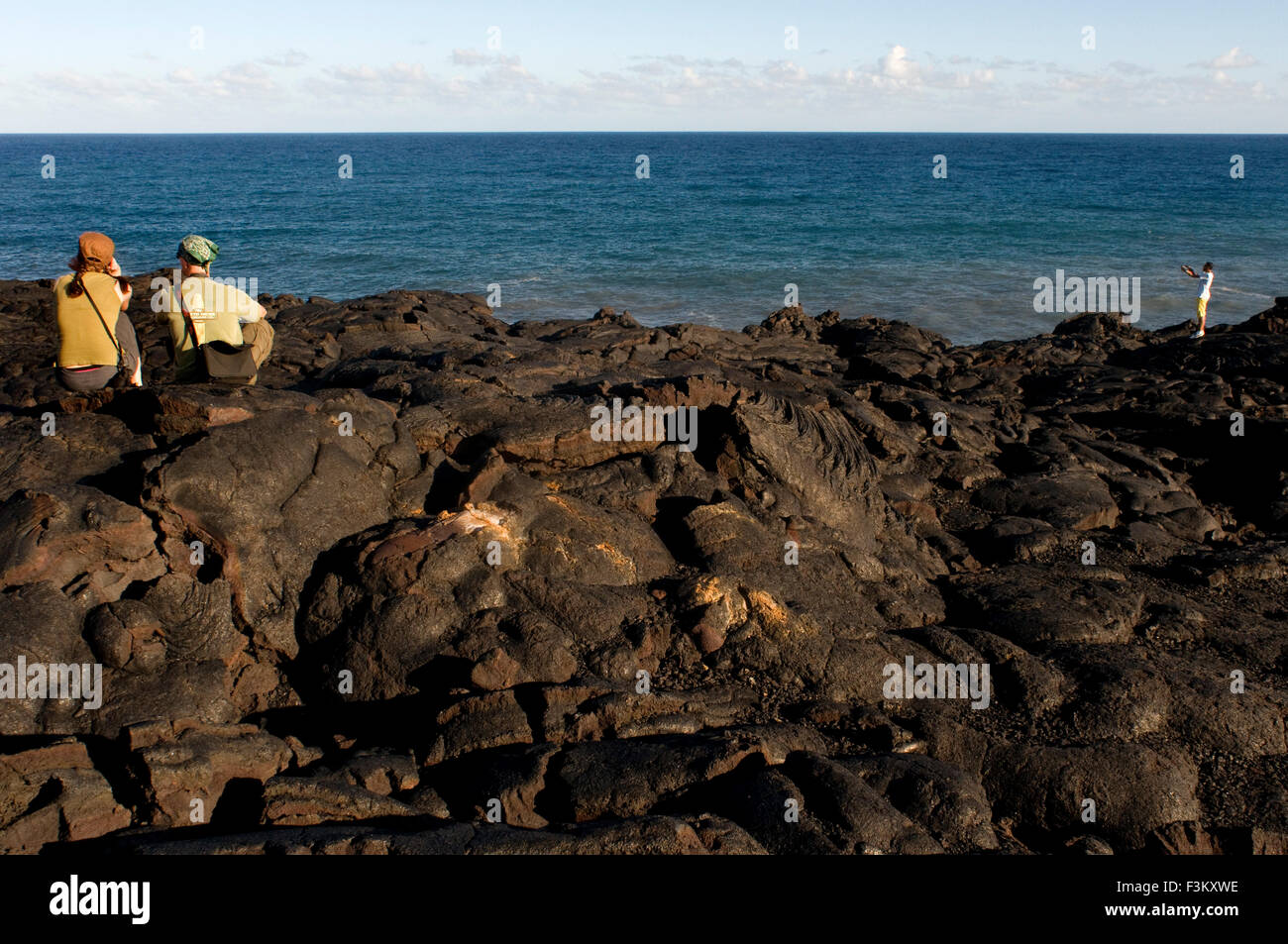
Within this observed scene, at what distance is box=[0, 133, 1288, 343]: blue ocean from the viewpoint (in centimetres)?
3334

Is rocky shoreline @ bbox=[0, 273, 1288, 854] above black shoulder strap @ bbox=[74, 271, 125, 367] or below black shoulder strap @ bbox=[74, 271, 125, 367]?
below

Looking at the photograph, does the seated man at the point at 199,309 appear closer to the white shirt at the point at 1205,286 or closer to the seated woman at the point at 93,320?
the seated woman at the point at 93,320

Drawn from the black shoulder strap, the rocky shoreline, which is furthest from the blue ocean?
the black shoulder strap

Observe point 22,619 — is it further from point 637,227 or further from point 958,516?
point 637,227

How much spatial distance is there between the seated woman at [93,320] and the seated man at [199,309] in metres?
0.36

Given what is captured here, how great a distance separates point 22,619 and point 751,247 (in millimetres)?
41112

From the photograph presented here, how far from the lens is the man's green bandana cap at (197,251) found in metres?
7.31

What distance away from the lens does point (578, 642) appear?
22.3ft

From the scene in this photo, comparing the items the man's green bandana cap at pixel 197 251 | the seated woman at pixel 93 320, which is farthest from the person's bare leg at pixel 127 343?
the man's green bandana cap at pixel 197 251

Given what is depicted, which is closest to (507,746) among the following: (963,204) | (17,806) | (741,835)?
(741,835)

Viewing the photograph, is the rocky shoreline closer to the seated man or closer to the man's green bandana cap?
the seated man

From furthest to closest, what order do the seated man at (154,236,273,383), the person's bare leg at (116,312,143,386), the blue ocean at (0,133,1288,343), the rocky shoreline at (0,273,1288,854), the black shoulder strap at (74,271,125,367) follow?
the blue ocean at (0,133,1288,343) < the person's bare leg at (116,312,143,386) < the seated man at (154,236,273,383) < the black shoulder strap at (74,271,125,367) < the rocky shoreline at (0,273,1288,854)

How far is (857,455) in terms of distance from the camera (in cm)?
994
